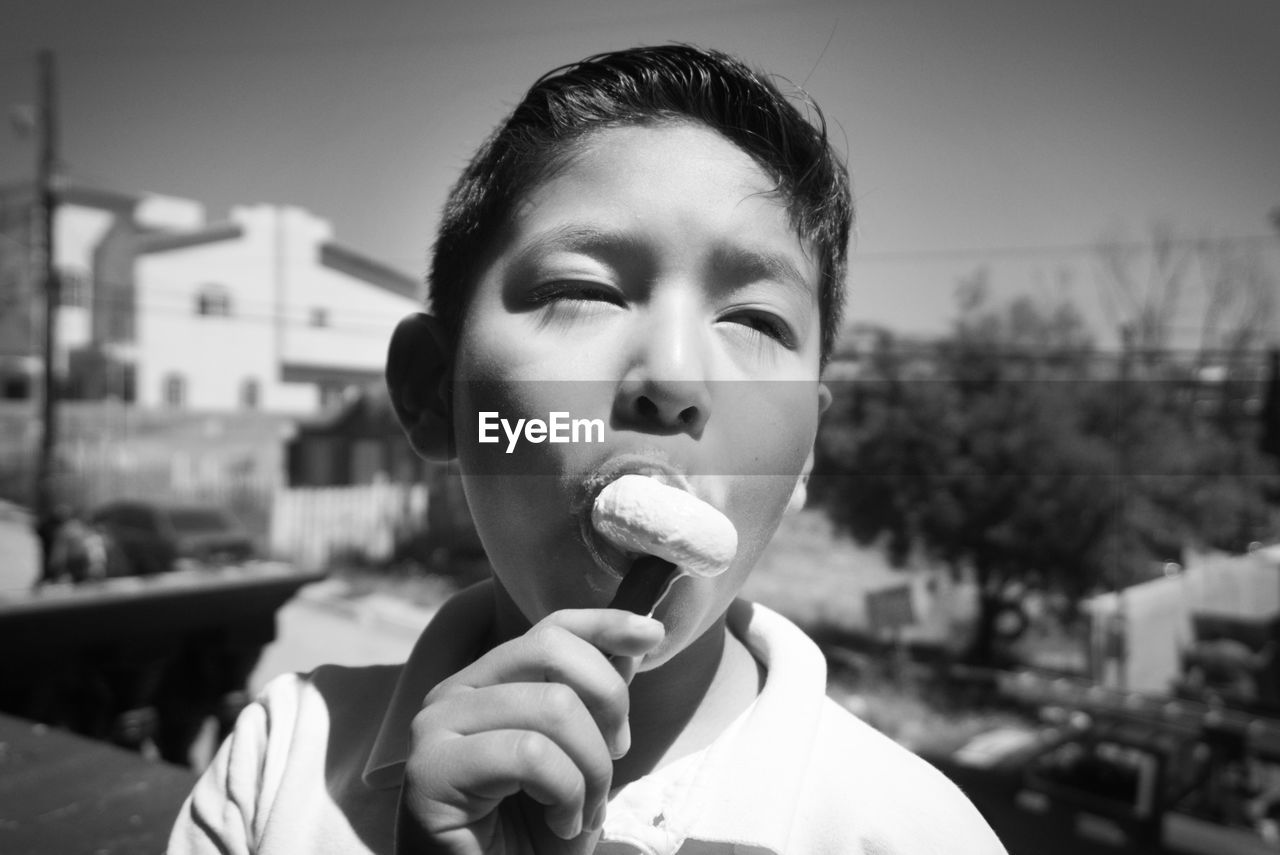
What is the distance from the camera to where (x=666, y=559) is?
0.35 metres

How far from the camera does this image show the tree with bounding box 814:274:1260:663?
359 centimetres

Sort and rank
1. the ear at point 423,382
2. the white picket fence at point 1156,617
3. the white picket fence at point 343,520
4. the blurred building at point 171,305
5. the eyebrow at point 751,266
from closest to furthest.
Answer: the eyebrow at point 751,266 < the ear at point 423,382 < the white picket fence at point 1156,617 < the white picket fence at point 343,520 < the blurred building at point 171,305

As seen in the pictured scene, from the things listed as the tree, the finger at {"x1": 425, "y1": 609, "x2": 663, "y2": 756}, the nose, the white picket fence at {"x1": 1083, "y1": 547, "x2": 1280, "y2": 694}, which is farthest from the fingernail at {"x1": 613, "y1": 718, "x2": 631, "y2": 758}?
the white picket fence at {"x1": 1083, "y1": 547, "x2": 1280, "y2": 694}

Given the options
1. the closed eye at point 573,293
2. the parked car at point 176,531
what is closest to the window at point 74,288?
the parked car at point 176,531

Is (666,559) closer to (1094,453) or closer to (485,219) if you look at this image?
(485,219)

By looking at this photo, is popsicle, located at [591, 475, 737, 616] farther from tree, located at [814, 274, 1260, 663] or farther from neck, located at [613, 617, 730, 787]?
tree, located at [814, 274, 1260, 663]

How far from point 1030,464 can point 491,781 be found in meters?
3.96

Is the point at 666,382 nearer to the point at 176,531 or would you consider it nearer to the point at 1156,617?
the point at 1156,617

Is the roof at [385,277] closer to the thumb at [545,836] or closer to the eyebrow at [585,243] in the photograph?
the eyebrow at [585,243]

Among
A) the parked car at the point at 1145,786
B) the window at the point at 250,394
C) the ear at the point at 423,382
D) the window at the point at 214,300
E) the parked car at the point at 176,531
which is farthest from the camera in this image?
the window at the point at 250,394

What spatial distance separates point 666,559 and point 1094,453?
4.03 m

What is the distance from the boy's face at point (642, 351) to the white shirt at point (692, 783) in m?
0.10

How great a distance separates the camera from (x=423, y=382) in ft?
1.74

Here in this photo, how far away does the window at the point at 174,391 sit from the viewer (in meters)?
8.04
